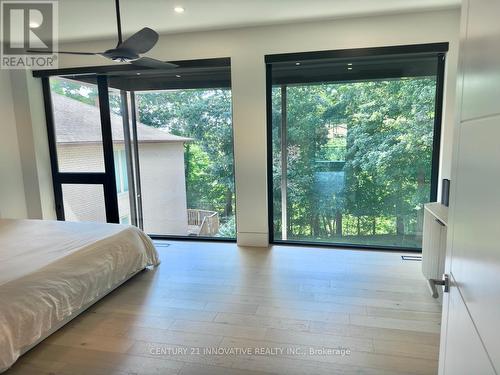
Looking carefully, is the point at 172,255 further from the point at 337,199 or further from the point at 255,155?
the point at 337,199

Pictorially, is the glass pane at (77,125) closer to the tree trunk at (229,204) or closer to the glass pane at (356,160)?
the tree trunk at (229,204)

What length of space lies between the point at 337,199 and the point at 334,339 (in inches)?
84.6

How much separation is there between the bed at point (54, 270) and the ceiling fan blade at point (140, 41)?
1679 millimetres

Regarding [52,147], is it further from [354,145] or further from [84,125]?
[354,145]

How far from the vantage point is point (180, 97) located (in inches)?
172

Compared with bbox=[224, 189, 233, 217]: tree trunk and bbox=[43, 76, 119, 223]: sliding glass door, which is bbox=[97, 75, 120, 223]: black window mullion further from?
bbox=[224, 189, 233, 217]: tree trunk

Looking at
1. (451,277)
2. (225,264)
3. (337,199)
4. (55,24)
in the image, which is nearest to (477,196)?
(451,277)

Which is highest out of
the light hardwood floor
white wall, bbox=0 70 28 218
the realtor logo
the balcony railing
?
the realtor logo

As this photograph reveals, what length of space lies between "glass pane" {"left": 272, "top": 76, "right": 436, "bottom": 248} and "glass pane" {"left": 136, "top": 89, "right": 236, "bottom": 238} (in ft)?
2.34

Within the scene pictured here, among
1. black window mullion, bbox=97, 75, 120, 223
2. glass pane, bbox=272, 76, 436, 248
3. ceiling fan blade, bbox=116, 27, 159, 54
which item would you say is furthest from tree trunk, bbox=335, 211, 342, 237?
black window mullion, bbox=97, 75, 120, 223

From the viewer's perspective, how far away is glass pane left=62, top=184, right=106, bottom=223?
4758 mm

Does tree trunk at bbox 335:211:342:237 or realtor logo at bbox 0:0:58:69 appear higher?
realtor logo at bbox 0:0:58:69

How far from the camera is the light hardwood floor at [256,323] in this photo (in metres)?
2.03

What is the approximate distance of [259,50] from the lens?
3904mm
